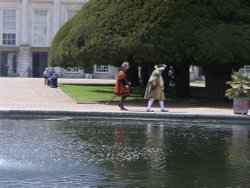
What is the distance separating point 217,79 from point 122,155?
16.6 metres

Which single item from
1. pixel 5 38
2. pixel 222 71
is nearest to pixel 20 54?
pixel 5 38

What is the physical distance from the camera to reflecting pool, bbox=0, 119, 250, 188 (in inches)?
309

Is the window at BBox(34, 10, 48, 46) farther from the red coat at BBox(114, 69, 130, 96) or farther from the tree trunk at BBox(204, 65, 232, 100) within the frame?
the red coat at BBox(114, 69, 130, 96)

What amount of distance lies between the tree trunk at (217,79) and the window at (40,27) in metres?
53.7

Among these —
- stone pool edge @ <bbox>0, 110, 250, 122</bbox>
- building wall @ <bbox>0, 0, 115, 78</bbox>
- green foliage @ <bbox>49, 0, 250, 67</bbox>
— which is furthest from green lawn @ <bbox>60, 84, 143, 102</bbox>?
building wall @ <bbox>0, 0, 115, 78</bbox>

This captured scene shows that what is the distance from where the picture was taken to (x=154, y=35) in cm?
2300

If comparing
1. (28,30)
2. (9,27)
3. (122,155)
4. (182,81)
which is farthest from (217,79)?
(9,27)

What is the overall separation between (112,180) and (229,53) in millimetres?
15537

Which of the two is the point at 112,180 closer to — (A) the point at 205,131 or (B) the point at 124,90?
(A) the point at 205,131

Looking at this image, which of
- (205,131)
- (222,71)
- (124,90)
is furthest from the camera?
(222,71)

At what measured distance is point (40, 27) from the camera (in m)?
78.2

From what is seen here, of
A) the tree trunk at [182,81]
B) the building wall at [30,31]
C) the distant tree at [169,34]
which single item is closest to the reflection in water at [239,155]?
the distant tree at [169,34]

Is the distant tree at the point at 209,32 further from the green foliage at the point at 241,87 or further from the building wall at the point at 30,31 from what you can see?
the building wall at the point at 30,31

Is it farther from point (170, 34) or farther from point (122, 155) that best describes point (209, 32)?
point (122, 155)
